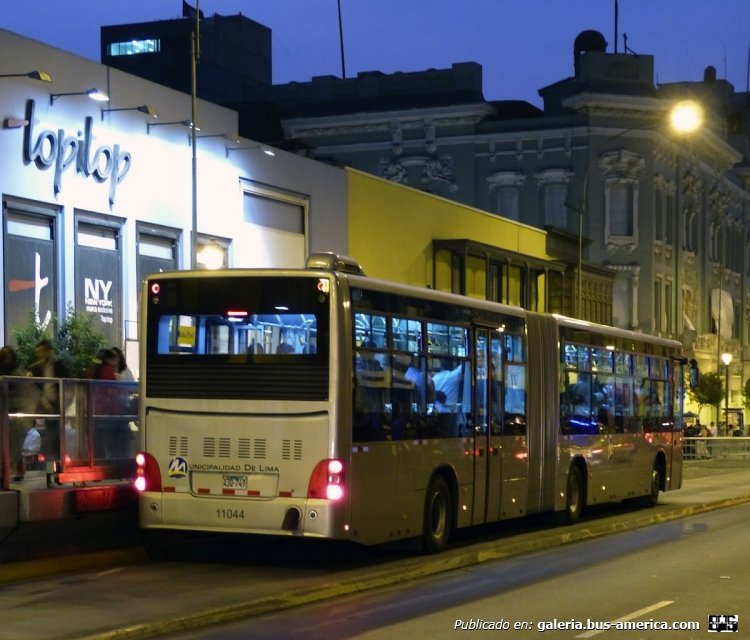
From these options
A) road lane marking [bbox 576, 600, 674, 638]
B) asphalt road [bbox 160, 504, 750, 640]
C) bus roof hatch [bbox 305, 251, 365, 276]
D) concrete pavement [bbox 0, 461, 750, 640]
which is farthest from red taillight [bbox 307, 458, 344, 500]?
road lane marking [bbox 576, 600, 674, 638]

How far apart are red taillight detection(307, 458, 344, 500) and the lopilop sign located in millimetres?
13518

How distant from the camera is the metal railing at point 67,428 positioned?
1485 cm

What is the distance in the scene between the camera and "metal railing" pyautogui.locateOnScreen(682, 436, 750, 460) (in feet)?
157

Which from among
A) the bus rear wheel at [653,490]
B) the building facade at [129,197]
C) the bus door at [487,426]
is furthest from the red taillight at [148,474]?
the bus rear wheel at [653,490]

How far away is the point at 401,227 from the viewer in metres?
40.1

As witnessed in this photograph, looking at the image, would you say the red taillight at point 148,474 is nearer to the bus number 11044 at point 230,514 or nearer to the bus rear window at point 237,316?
the bus number 11044 at point 230,514

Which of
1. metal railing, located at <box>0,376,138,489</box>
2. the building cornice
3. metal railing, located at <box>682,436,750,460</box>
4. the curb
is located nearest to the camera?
the curb

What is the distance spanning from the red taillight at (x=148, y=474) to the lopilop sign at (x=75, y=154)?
476 inches

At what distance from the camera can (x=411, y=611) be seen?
12.6 m

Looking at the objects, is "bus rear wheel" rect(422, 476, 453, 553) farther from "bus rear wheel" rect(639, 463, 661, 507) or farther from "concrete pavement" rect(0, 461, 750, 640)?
"bus rear wheel" rect(639, 463, 661, 507)

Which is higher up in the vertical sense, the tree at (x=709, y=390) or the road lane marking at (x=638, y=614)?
the tree at (x=709, y=390)

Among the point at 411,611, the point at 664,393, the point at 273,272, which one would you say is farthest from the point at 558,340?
the point at 411,611

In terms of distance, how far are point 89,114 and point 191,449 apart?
13.9m

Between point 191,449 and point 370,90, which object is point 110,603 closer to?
point 191,449
